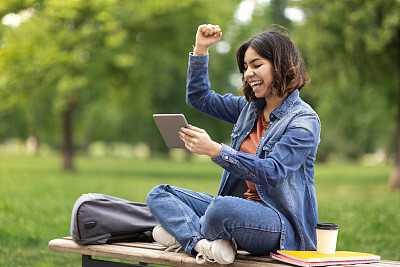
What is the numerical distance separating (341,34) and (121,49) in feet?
24.7

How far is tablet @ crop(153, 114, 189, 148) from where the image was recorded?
115 inches

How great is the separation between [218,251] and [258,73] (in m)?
1.00

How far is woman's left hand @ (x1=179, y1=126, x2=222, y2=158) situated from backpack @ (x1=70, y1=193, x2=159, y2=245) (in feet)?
3.20

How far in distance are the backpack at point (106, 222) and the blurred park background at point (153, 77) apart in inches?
77.6

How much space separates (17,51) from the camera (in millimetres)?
17047

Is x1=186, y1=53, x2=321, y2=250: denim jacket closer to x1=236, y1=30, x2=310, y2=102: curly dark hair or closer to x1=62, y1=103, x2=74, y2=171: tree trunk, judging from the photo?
x1=236, y1=30, x2=310, y2=102: curly dark hair

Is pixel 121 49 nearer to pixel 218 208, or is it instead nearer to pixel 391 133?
pixel 218 208

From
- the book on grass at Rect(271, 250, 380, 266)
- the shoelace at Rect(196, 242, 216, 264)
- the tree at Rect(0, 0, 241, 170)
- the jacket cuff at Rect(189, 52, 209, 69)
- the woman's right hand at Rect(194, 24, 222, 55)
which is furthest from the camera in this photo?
the tree at Rect(0, 0, 241, 170)

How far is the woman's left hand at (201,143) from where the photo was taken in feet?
9.19

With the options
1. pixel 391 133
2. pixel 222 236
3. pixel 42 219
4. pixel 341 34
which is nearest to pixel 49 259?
pixel 42 219

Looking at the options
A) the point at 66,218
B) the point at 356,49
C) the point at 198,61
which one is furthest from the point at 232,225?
the point at 356,49

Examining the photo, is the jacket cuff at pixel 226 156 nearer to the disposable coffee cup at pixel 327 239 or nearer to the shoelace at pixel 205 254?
the shoelace at pixel 205 254

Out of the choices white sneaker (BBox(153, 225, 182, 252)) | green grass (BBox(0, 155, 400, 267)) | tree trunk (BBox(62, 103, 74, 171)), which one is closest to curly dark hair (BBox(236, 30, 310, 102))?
white sneaker (BBox(153, 225, 182, 252))

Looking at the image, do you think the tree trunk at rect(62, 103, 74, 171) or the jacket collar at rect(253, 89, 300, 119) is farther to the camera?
the tree trunk at rect(62, 103, 74, 171)
